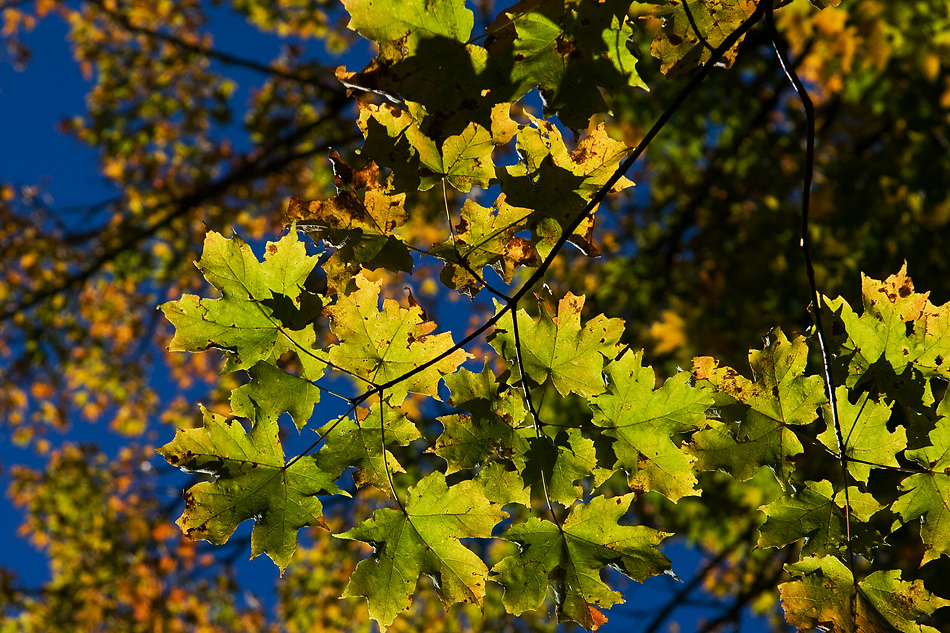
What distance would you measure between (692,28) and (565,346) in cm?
71

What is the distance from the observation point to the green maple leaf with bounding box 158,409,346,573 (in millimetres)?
1423

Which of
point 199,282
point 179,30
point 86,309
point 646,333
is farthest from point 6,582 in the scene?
point 646,333

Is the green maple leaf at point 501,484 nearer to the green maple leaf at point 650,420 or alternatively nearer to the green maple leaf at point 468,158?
the green maple leaf at point 650,420

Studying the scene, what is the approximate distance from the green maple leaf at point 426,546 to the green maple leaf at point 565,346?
29 centimetres

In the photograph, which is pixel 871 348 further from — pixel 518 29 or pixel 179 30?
pixel 179 30

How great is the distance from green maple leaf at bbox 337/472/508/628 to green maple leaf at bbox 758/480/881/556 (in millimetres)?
558

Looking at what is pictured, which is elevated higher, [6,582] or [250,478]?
[6,582]

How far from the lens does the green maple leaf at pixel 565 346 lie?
4.90ft

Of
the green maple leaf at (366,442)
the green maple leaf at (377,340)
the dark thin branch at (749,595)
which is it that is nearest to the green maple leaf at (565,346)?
A: the green maple leaf at (377,340)

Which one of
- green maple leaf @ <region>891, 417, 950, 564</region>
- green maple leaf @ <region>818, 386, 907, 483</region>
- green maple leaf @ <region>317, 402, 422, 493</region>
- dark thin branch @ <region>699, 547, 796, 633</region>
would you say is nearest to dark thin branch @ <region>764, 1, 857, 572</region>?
green maple leaf @ <region>818, 386, 907, 483</region>

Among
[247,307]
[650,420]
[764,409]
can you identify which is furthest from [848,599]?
[247,307]

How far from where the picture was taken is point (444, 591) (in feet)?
4.79

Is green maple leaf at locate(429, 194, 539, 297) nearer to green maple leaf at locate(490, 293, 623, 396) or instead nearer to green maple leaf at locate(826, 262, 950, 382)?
green maple leaf at locate(490, 293, 623, 396)

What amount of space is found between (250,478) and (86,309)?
8.82 meters
